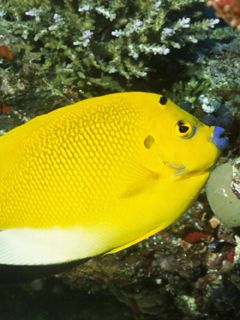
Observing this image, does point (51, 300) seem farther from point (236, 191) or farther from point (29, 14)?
point (29, 14)

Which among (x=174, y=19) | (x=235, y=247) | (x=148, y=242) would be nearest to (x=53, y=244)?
(x=148, y=242)

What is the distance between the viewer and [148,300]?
10.9 feet

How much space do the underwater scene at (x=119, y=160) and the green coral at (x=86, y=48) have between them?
0.03 ft

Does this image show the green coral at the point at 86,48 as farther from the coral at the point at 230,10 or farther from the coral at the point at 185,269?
the coral at the point at 185,269

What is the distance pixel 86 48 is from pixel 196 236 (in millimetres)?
1584

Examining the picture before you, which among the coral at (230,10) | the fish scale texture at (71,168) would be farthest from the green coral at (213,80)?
the fish scale texture at (71,168)

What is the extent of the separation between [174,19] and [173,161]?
106 inches

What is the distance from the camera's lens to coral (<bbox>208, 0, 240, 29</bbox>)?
2953 mm

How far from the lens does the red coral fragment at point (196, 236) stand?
301 cm

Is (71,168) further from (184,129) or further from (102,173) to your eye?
(184,129)

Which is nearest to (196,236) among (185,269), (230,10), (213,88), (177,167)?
Result: (185,269)

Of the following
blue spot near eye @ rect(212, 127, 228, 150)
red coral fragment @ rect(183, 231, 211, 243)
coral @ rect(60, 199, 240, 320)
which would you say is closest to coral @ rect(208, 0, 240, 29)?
coral @ rect(60, 199, 240, 320)

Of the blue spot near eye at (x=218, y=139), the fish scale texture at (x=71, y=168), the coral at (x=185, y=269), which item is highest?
the blue spot near eye at (x=218, y=139)

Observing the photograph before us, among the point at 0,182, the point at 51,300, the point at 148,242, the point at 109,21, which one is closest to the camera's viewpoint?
the point at 0,182
